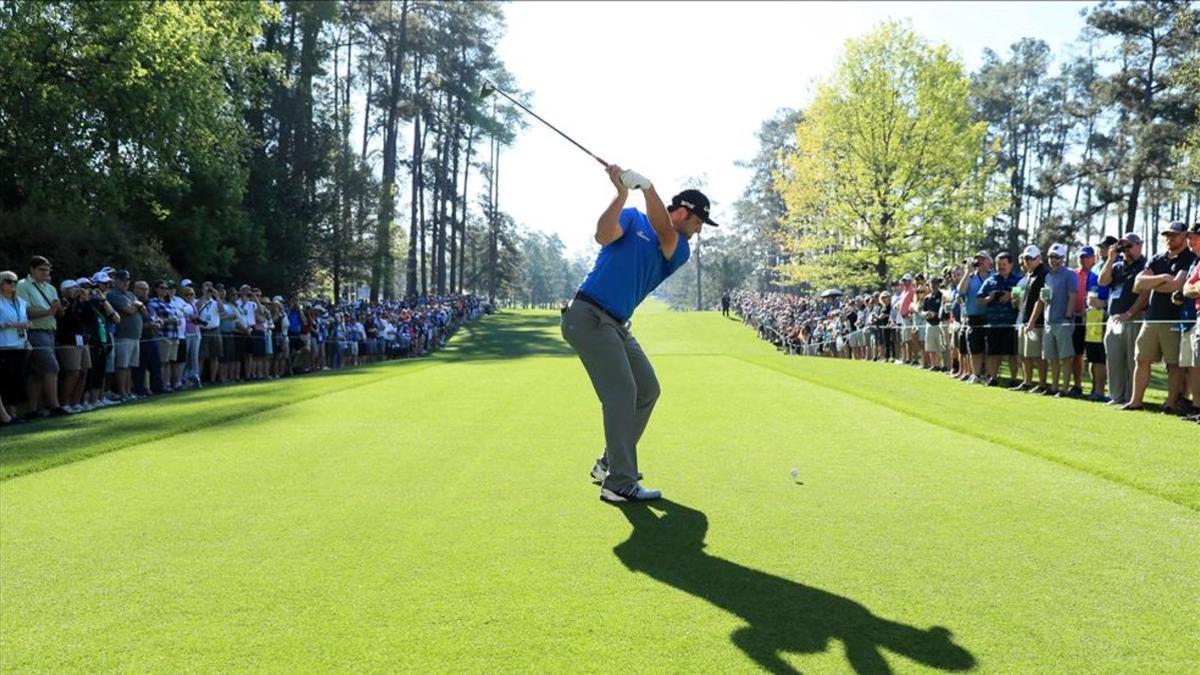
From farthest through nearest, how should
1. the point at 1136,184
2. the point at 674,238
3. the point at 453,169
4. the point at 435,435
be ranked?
the point at 453,169
the point at 1136,184
the point at 435,435
the point at 674,238

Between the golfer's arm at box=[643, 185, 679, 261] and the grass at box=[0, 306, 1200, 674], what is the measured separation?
1735 mm

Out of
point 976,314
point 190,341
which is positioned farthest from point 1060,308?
point 190,341

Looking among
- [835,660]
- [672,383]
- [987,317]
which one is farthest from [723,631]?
[987,317]

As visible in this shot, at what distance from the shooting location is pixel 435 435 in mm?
8383

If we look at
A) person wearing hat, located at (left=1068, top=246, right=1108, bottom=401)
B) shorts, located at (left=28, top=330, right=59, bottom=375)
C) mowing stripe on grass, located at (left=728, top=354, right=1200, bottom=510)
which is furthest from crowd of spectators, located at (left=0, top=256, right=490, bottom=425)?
person wearing hat, located at (left=1068, top=246, right=1108, bottom=401)

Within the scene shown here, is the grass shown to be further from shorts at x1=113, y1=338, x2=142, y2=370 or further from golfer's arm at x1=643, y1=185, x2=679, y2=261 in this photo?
shorts at x1=113, y1=338, x2=142, y2=370

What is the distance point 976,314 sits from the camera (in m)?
15.4

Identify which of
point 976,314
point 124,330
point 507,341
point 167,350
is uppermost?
point 976,314

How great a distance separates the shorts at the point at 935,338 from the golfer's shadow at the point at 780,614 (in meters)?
15.3

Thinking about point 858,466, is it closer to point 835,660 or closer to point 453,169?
point 835,660

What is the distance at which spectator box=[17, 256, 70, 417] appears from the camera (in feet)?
40.4

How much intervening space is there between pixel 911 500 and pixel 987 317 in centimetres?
1096

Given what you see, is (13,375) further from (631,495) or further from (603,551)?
(603,551)

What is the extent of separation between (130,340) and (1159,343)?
15923 millimetres
